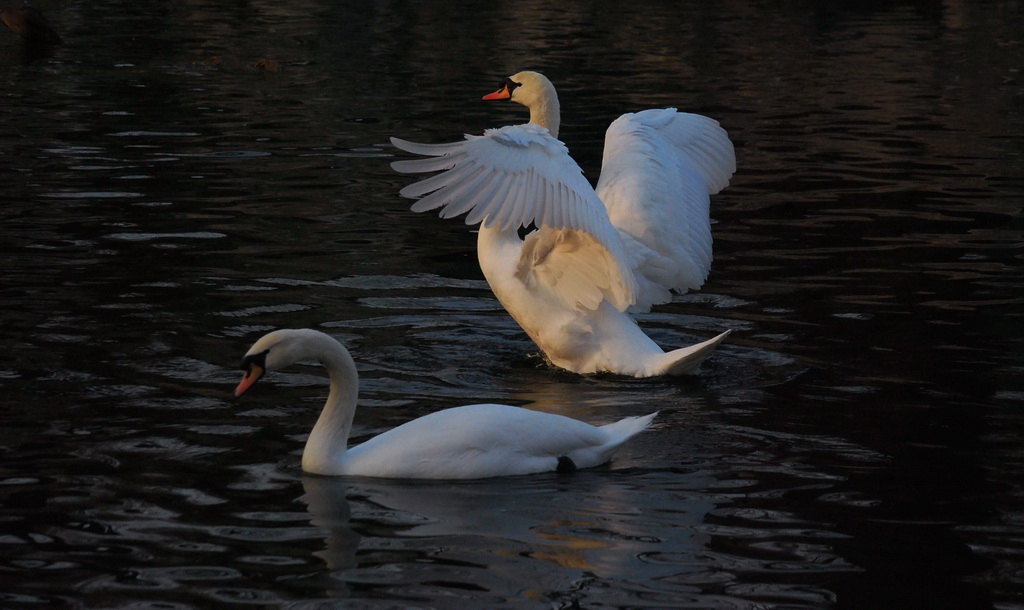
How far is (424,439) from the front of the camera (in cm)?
617

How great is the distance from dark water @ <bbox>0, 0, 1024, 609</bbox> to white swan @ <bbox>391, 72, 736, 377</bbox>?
261 millimetres

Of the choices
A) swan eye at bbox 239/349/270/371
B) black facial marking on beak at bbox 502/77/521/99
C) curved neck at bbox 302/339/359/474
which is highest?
black facial marking on beak at bbox 502/77/521/99

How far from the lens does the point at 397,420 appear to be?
7.06 m

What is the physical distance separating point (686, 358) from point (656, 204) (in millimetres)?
1242

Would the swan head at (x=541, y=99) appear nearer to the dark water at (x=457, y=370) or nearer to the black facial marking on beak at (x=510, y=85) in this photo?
the black facial marking on beak at (x=510, y=85)

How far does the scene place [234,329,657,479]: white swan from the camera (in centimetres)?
615

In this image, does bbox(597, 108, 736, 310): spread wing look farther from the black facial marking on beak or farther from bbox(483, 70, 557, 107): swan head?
the black facial marking on beak

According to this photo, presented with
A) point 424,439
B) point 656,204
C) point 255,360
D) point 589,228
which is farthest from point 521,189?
point 255,360

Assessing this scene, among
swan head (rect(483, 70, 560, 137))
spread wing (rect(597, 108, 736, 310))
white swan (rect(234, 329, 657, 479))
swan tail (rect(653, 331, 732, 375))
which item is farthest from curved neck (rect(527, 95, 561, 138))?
white swan (rect(234, 329, 657, 479))

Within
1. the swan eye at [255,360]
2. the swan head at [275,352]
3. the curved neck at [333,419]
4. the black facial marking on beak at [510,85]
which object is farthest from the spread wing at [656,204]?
the swan eye at [255,360]

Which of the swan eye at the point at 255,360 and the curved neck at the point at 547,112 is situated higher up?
the curved neck at the point at 547,112

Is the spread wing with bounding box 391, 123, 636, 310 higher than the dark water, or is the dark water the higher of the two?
the spread wing with bounding box 391, 123, 636, 310

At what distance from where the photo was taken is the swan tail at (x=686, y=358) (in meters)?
7.55

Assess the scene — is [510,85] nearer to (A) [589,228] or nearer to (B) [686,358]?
(A) [589,228]
